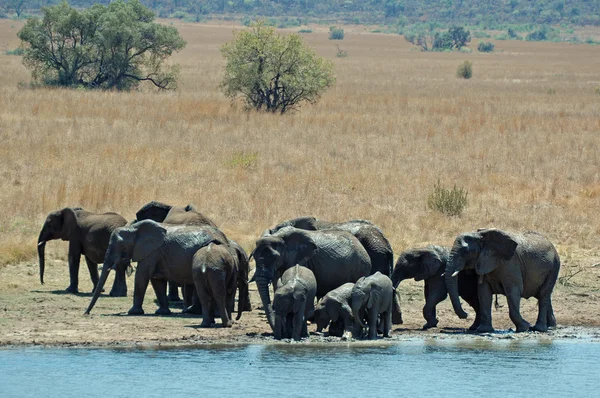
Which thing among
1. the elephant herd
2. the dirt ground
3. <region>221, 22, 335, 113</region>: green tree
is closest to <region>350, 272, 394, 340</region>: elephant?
the elephant herd

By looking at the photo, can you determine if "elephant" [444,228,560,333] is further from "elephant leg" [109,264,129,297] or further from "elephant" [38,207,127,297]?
"elephant" [38,207,127,297]

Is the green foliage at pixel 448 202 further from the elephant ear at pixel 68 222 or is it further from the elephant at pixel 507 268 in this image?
the elephant ear at pixel 68 222

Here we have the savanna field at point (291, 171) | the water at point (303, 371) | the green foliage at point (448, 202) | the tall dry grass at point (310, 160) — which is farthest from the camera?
the green foliage at point (448, 202)

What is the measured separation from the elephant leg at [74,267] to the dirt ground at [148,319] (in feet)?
0.70

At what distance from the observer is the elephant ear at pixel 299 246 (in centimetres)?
1573

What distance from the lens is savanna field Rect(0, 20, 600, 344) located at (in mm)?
18859

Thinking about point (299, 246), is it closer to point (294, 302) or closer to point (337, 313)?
point (337, 313)

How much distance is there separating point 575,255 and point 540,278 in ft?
17.6

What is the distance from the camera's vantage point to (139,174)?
28.0 m

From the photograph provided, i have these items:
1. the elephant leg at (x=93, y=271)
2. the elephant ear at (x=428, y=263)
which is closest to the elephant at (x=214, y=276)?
the elephant ear at (x=428, y=263)

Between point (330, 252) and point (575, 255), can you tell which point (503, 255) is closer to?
point (330, 252)

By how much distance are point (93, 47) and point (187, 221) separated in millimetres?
37882

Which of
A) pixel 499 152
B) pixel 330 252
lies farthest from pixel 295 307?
pixel 499 152

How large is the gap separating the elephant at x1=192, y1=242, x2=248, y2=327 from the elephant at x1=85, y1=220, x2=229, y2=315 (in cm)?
37
